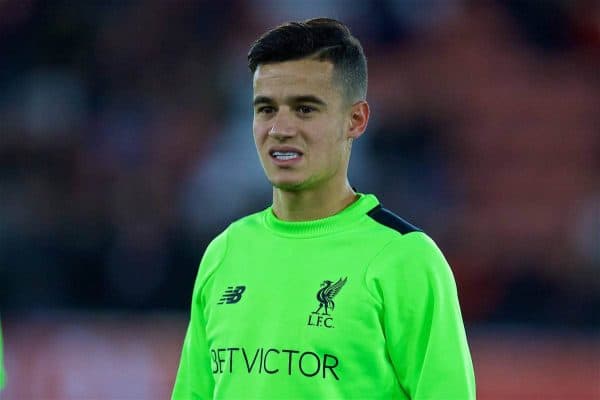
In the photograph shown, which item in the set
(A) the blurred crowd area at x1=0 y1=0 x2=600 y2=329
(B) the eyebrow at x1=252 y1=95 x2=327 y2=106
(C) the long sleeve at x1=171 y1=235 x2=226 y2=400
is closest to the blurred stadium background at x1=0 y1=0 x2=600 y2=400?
(A) the blurred crowd area at x1=0 y1=0 x2=600 y2=329

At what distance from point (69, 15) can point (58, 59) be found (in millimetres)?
485

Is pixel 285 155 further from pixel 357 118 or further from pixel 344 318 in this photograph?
pixel 344 318

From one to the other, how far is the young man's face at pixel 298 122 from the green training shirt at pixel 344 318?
0.15 metres

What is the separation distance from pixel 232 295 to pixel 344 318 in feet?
1.09

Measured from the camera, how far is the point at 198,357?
3176 millimetres

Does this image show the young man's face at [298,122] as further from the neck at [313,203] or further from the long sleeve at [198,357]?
the long sleeve at [198,357]

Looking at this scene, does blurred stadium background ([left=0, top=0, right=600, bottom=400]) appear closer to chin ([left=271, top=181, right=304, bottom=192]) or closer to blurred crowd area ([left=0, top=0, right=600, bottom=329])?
blurred crowd area ([left=0, top=0, right=600, bottom=329])

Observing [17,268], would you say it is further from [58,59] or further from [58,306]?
[58,59]

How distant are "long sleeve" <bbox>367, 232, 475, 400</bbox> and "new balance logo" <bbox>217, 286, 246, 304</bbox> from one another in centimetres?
35

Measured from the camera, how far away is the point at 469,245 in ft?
31.9

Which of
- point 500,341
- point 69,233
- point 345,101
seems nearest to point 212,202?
point 69,233

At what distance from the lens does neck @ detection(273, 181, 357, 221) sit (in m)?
3.06

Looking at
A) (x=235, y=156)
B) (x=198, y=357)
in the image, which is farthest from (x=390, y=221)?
(x=235, y=156)

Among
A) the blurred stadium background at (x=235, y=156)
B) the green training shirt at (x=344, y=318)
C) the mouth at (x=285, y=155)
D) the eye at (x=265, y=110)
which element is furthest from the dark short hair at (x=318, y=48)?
the blurred stadium background at (x=235, y=156)
